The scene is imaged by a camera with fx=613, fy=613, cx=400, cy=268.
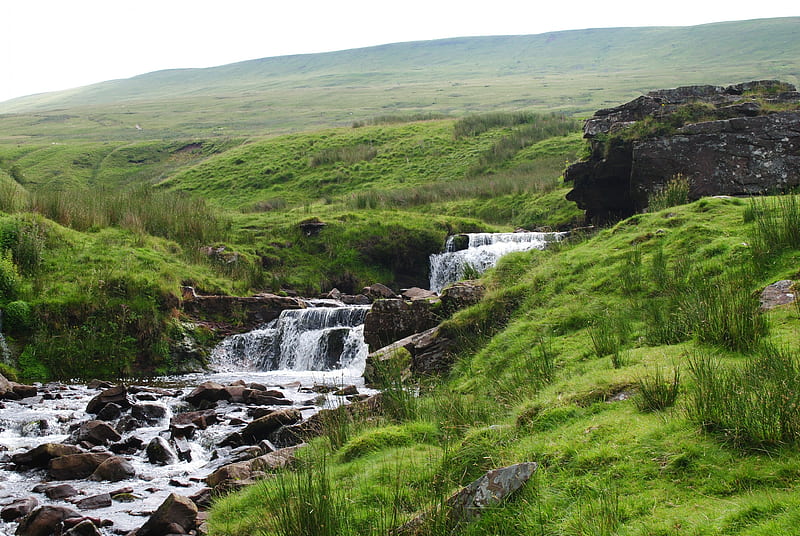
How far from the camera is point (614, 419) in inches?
222

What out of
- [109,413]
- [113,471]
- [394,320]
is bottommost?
[109,413]

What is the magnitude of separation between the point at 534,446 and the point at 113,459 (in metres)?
7.35

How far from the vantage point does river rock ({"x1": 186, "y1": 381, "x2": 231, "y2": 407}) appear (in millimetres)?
14055

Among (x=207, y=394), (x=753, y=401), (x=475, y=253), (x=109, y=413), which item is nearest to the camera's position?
(x=753, y=401)

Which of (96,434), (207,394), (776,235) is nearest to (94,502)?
(96,434)

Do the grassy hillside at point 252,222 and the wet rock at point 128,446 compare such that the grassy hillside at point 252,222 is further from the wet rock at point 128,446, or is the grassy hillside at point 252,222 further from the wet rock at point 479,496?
the wet rock at point 479,496

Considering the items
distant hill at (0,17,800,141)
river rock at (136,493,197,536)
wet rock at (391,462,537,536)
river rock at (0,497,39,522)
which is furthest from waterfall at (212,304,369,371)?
distant hill at (0,17,800,141)

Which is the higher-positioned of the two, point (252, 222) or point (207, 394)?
point (252, 222)

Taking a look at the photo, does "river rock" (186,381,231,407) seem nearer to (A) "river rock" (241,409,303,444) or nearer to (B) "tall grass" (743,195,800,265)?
(A) "river rock" (241,409,303,444)

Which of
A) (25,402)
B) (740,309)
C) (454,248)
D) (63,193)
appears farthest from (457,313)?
(63,193)

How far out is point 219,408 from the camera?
44.9 ft

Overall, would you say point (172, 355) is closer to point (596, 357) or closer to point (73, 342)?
point (73, 342)

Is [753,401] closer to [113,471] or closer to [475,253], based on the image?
[113,471]

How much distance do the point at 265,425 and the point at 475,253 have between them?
1405cm
